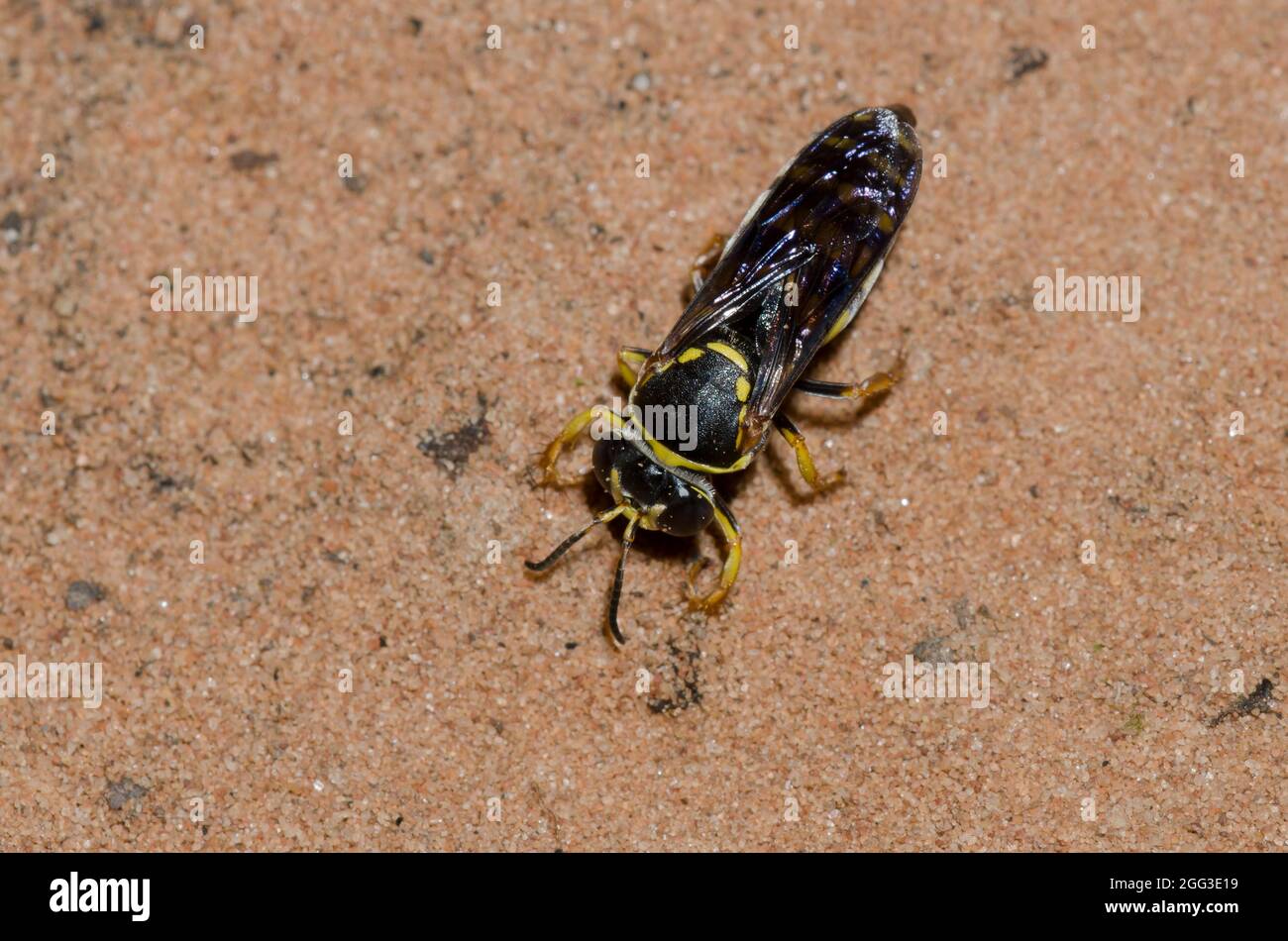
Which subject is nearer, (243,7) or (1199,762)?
(1199,762)

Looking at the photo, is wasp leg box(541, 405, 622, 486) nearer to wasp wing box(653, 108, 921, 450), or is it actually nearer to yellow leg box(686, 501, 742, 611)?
wasp wing box(653, 108, 921, 450)

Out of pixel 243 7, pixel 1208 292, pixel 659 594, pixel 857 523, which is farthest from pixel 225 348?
pixel 1208 292

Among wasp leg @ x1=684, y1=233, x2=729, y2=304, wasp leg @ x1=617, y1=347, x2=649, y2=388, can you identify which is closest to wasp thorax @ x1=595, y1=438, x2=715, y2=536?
wasp leg @ x1=617, y1=347, x2=649, y2=388

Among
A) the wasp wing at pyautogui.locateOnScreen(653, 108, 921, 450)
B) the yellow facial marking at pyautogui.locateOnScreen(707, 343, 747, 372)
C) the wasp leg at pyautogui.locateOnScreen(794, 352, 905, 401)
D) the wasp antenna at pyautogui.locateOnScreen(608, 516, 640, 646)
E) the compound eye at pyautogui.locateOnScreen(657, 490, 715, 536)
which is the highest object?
the wasp wing at pyautogui.locateOnScreen(653, 108, 921, 450)

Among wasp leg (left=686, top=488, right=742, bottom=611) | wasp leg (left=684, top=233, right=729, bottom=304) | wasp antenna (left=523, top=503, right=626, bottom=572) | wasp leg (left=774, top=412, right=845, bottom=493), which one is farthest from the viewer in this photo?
wasp leg (left=684, top=233, right=729, bottom=304)

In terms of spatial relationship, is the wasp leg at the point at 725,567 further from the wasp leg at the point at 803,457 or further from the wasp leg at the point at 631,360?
the wasp leg at the point at 631,360

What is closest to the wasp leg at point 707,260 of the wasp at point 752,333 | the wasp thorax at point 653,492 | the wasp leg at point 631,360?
the wasp at point 752,333

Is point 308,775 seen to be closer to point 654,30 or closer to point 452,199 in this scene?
point 452,199
